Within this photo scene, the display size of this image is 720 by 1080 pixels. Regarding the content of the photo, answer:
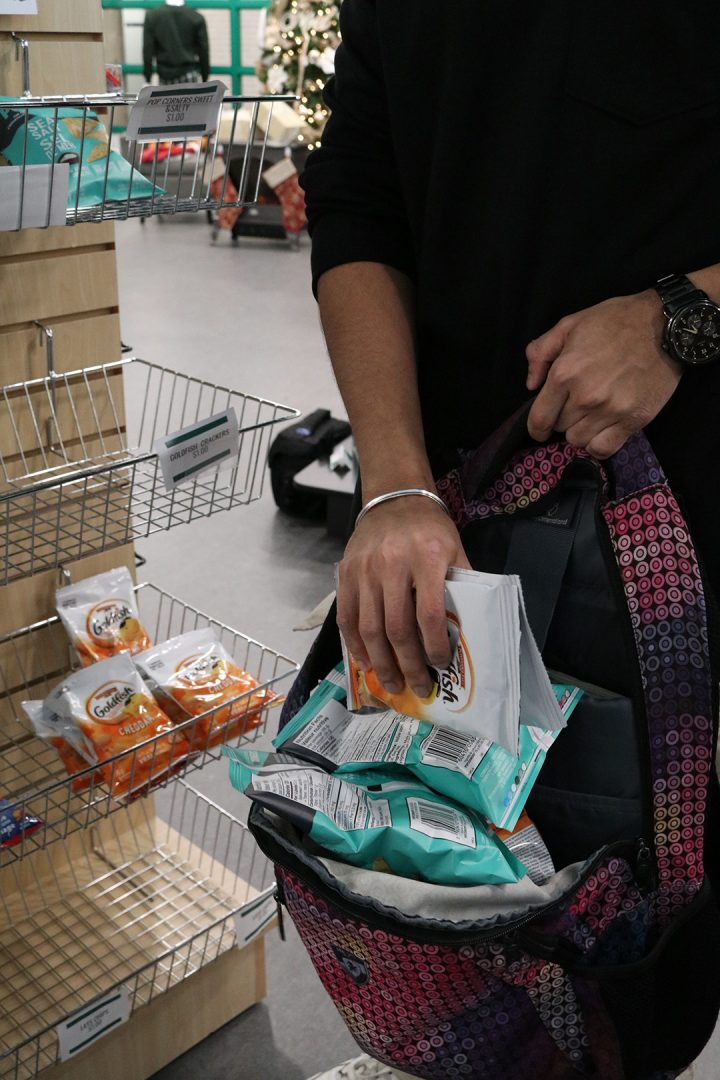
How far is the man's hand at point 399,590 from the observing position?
813mm

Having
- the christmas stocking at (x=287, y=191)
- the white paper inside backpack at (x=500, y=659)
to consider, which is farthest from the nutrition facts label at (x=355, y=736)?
the christmas stocking at (x=287, y=191)

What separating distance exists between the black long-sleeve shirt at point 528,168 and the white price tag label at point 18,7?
0.50m

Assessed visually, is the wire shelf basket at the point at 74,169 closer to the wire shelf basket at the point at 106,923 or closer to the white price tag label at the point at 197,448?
the white price tag label at the point at 197,448

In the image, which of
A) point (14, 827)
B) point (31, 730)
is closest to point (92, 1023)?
point (14, 827)

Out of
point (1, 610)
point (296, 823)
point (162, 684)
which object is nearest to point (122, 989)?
point (162, 684)

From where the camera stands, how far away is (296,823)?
2.86ft

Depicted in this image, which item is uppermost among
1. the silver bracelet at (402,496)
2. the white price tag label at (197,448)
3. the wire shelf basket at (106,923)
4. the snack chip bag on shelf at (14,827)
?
the silver bracelet at (402,496)

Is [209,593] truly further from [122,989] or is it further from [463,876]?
[463,876]

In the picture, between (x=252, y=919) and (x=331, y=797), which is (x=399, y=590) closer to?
(x=331, y=797)

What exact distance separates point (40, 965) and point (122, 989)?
0.66 ft

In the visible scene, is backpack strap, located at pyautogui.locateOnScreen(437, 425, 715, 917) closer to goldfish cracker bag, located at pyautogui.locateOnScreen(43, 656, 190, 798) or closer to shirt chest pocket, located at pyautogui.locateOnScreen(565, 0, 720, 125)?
shirt chest pocket, located at pyautogui.locateOnScreen(565, 0, 720, 125)

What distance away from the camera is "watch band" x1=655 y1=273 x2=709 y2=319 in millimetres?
853

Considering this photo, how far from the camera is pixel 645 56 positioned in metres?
0.86

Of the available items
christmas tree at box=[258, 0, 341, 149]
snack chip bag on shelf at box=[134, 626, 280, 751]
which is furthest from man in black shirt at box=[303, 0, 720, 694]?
christmas tree at box=[258, 0, 341, 149]
